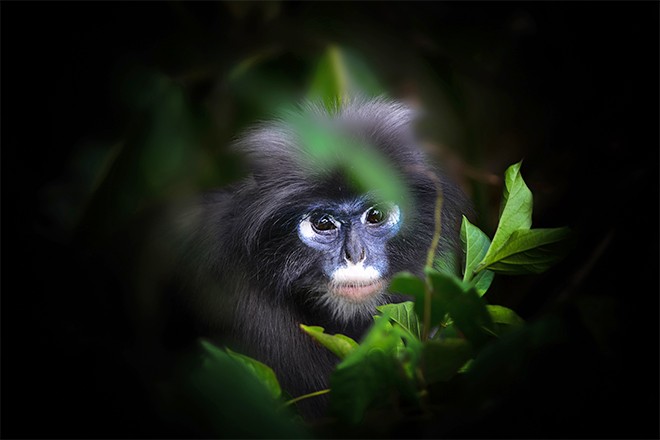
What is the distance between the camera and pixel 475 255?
0.85m

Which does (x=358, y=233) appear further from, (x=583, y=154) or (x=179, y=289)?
(x=583, y=154)

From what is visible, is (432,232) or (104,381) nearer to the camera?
(104,381)

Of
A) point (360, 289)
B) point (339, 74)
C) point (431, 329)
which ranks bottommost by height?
point (360, 289)

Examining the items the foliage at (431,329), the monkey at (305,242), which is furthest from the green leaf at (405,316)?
the monkey at (305,242)

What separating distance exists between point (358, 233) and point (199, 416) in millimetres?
778

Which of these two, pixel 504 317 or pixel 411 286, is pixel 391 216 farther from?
pixel 411 286

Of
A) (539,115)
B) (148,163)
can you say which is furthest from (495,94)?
(148,163)

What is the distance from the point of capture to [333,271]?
1.38 metres

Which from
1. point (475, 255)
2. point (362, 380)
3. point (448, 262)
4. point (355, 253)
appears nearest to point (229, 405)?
point (362, 380)

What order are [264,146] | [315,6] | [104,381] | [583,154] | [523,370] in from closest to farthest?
1. [523,370]
2. [104,381]
3. [583,154]
4. [315,6]
5. [264,146]

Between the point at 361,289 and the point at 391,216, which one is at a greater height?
the point at 391,216

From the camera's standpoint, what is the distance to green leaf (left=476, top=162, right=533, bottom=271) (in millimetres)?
812

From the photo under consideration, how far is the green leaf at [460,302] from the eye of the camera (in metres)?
0.63

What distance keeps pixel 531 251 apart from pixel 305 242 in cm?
69
